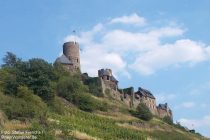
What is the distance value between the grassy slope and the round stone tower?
2002 centimetres

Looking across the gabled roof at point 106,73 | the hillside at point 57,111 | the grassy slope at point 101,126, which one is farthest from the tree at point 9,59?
the gabled roof at point 106,73

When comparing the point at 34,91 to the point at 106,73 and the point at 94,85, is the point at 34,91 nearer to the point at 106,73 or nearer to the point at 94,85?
the point at 94,85

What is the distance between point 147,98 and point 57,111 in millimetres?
45593

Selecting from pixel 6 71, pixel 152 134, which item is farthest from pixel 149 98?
pixel 6 71

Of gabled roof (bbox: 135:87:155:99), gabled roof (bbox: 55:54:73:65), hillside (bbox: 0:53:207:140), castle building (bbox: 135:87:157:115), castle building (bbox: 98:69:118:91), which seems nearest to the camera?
hillside (bbox: 0:53:207:140)

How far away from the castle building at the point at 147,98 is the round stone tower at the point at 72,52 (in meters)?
12.6

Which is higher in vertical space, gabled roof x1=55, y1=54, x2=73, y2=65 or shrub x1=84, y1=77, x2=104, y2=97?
gabled roof x1=55, y1=54, x2=73, y2=65

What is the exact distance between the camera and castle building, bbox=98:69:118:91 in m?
93.9

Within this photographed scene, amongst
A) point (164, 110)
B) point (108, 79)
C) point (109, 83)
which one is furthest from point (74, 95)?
point (164, 110)

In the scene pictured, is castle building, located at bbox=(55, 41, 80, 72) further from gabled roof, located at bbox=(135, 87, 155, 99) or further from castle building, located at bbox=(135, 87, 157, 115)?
gabled roof, located at bbox=(135, 87, 155, 99)

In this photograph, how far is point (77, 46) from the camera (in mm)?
100688

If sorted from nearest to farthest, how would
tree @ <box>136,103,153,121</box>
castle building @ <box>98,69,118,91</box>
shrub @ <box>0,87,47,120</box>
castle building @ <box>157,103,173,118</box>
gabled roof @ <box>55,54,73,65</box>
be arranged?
shrub @ <box>0,87,47,120</box>
tree @ <box>136,103,153,121</box>
castle building @ <box>98,69,118,91</box>
gabled roof @ <box>55,54,73,65</box>
castle building @ <box>157,103,173,118</box>

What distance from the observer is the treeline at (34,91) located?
1887 inches

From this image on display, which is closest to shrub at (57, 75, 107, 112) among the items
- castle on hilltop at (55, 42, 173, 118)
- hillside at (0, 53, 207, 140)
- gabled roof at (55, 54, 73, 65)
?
hillside at (0, 53, 207, 140)
